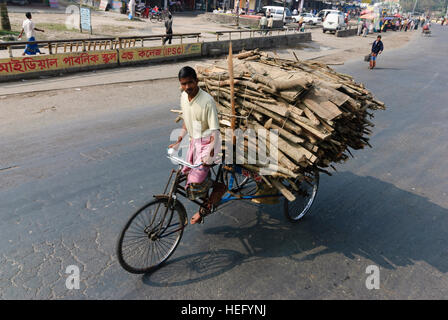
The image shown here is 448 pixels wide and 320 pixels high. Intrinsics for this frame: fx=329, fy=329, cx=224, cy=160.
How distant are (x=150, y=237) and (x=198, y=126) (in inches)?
52.8

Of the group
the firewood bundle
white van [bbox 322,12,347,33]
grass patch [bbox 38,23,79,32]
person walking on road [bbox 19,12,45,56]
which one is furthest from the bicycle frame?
white van [bbox 322,12,347,33]

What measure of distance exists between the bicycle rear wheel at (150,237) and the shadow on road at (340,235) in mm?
153

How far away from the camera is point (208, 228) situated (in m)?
4.45

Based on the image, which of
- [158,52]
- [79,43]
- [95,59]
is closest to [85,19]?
[158,52]

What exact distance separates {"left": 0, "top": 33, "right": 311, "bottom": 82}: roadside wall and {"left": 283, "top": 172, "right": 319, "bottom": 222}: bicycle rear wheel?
15.9ft

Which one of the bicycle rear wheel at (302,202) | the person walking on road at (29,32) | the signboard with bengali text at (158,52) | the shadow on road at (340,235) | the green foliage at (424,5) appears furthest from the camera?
the green foliage at (424,5)

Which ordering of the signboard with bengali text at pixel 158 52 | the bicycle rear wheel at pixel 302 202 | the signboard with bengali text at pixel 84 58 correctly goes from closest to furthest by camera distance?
1. the bicycle rear wheel at pixel 302 202
2. the signboard with bengali text at pixel 84 58
3. the signboard with bengali text at pixel 158 52

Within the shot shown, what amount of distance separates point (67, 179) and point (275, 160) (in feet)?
11.6

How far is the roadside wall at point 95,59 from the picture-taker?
35.7ft

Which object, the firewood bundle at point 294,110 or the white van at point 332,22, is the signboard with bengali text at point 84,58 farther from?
the white van at point 332,22

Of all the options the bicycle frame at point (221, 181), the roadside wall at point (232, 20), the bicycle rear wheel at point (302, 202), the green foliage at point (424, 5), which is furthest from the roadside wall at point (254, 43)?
the green foliage at point (424, 5)

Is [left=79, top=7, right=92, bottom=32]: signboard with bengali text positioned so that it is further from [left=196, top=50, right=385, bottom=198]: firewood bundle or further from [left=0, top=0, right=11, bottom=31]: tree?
[left=196, top=50, right=385, bottom=198]: firewood bundle
